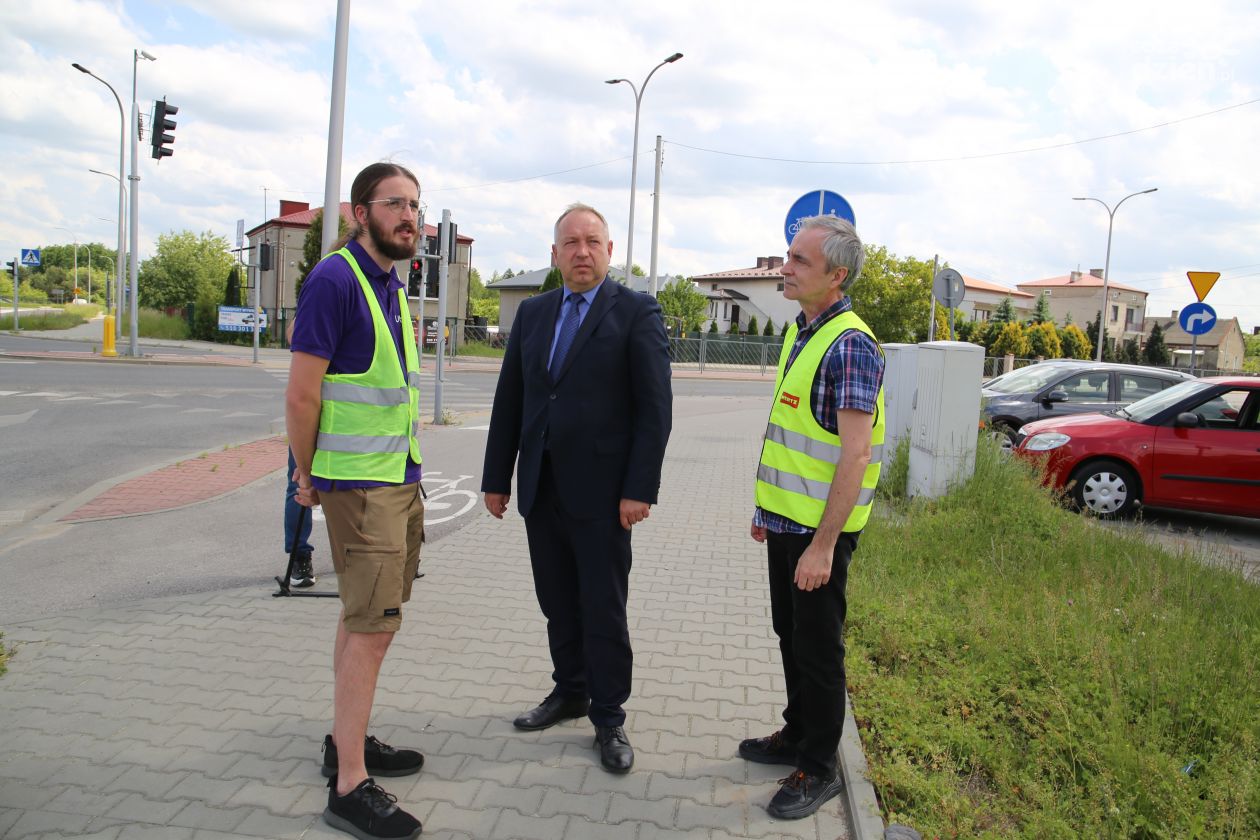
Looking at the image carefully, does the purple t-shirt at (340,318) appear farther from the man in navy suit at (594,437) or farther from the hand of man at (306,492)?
the man in navy suit at (594,437)

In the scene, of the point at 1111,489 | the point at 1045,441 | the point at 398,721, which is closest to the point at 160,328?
the point at 1045,441

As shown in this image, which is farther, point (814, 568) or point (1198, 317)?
point (1198, 317)

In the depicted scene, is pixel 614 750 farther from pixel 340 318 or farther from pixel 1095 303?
pixel 1095 303

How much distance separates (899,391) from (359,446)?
7513mm

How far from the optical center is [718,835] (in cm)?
300

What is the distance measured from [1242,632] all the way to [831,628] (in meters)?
2.53

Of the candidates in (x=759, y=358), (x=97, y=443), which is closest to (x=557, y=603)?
(x=97, y=443)

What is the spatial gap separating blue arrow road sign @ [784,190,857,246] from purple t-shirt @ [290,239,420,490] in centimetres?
524

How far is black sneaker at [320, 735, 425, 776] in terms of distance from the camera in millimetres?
3240

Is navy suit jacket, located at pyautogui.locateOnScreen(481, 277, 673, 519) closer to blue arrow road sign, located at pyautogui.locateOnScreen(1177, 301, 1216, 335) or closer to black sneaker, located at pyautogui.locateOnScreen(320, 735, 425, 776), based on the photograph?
black sneaker, located at pyautogui.locateOnScreen(320, 735, 425, 776)

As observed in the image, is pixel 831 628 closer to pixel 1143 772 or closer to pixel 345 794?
pixel 1143 772

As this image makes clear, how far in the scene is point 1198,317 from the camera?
15.1 metres

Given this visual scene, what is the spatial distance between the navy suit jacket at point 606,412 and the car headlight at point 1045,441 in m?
7.12

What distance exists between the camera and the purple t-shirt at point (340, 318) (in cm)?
289
